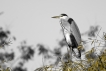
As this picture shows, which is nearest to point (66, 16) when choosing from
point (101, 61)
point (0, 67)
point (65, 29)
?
point (65, 29)

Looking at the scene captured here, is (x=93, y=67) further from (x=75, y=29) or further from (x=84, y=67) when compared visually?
(x=75, y=29)

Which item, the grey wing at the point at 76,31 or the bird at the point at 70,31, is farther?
the grey wing at the point at 76,31

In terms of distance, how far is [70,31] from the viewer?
5.33 meters

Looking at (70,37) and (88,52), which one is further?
(70,37)

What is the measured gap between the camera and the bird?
5.15 metres

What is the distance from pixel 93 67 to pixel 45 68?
45cm

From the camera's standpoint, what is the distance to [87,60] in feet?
5.72

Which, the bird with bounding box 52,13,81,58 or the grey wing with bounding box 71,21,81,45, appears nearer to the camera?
the bird with bounding box 52,13,81,58

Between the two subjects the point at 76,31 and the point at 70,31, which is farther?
the point at 76,31

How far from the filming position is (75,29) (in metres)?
5.48

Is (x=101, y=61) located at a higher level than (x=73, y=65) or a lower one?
higher

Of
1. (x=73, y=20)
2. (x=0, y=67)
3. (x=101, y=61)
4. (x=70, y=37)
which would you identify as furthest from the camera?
(x=73, y=20)

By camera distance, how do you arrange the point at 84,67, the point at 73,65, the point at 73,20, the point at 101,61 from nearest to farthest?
the point at 101,61 < the point at 84,67 < the point at 73,65 < the point at 73,20

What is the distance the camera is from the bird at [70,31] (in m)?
5.15
